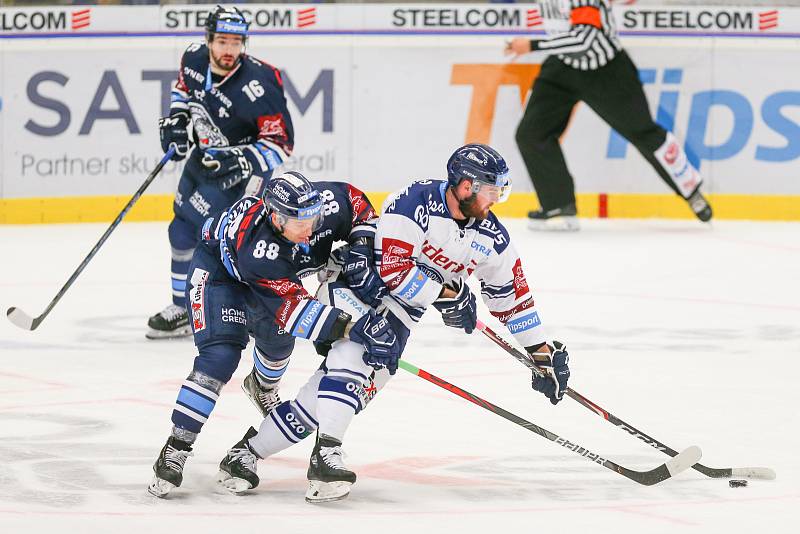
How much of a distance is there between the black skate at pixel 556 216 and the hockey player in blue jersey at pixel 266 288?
206 inches

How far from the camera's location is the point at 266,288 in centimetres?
434

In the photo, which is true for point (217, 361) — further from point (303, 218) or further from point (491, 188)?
point (491, 188)

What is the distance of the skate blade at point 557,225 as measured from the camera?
32.2ft

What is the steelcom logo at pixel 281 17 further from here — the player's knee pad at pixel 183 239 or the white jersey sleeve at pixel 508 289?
the white jersey sleeve at pixel 508 289

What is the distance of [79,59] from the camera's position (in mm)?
9570

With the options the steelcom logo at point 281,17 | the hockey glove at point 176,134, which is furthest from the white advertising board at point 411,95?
the hockey glove at point 176,134

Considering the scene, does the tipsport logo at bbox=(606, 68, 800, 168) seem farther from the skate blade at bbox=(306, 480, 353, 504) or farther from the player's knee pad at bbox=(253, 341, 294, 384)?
the skate blade at bbox=(306, 480, 353, 504)

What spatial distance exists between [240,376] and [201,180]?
1.11 meters

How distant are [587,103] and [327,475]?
6.08m

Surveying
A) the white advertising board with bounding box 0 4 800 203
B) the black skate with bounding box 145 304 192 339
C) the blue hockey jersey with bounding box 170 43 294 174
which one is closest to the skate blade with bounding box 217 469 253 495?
the black skate with bounding box 145 304 192 339

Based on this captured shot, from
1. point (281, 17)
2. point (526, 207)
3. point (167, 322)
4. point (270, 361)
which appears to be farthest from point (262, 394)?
point (526, 207)

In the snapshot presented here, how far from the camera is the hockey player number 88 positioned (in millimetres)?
4176

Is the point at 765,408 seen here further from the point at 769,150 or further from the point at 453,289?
the point at 769,150

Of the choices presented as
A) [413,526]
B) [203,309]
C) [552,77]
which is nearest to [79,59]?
[552,77]
